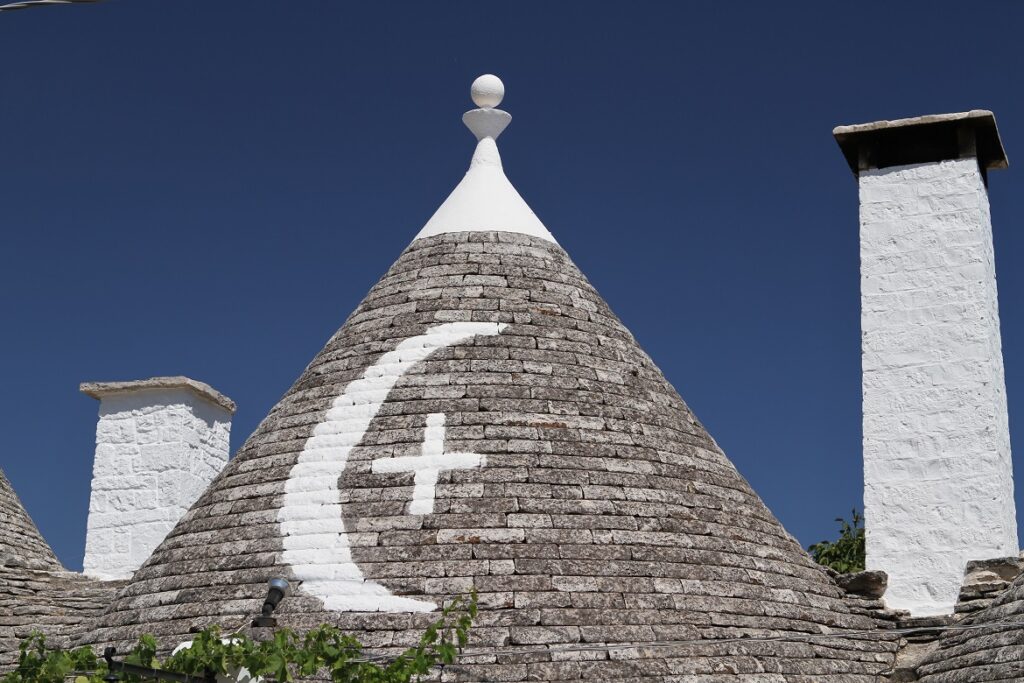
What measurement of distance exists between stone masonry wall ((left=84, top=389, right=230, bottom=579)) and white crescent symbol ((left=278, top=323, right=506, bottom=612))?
5.02 m

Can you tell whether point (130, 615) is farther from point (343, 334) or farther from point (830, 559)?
point (830, 559)

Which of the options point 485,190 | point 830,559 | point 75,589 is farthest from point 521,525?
point 830,559

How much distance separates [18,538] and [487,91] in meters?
5.97

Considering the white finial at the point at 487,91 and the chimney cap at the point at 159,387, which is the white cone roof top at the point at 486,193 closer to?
the white finial at the point at 487,91

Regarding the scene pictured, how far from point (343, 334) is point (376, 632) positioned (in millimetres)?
2919

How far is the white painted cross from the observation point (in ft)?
31.0

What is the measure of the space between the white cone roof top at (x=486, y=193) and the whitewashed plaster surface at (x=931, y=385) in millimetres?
2818

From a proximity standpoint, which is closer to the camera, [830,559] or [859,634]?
[859,634]

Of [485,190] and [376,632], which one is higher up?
[485,190]

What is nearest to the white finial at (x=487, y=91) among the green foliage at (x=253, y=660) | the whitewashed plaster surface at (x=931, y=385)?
the whitewashed plaster surface at (x=931, y=385)

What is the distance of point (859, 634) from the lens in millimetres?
10023

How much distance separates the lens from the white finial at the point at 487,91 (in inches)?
487

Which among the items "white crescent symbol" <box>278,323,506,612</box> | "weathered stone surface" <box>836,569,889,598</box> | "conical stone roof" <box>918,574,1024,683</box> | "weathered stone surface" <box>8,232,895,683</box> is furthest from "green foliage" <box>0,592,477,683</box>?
"weathered stone surface" <box>836,569,889,598</box>

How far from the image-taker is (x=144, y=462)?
1498 centimetres
